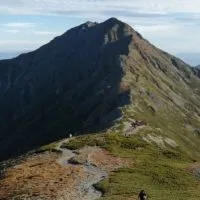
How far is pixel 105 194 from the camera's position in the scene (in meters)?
55.3

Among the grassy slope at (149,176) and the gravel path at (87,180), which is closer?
the gravel path at (87,180)

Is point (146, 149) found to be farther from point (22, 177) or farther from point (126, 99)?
point (126, 99)

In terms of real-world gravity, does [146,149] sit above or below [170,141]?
above

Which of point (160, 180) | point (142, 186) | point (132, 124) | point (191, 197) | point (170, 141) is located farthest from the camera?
point (170, 141)

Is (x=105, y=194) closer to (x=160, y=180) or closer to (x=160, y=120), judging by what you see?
(x=160, y=180)

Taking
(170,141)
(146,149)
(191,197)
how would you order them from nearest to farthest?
(191,197), (146,149), (170,141)

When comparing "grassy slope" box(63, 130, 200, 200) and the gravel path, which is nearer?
the gravel path

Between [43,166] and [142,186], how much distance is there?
1714cm

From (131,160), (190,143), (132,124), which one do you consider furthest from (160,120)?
(131,160)

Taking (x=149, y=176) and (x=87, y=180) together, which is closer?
(x=87, y=180)

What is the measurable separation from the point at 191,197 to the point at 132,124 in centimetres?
8646

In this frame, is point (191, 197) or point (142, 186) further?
point (142, 186)

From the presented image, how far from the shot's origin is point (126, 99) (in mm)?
193250

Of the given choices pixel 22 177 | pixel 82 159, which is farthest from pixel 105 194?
pixel 82 159
